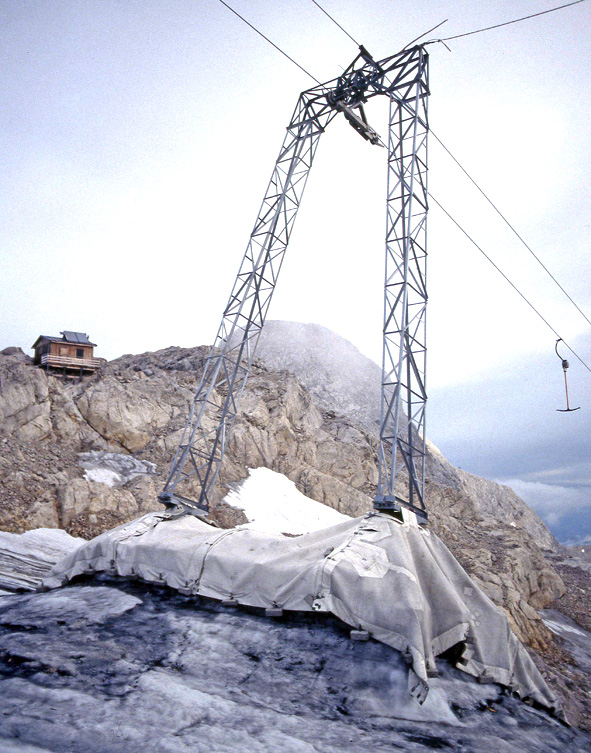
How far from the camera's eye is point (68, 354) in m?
27.8

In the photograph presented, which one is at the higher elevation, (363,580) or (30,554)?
(363,580)

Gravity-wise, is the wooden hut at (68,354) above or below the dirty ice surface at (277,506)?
above

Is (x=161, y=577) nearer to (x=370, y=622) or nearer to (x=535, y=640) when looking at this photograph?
(x=370, y=622)

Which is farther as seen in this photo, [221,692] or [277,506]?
[277,506]

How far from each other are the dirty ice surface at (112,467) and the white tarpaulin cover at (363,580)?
10923mm

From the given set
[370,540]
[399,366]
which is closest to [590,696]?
[399,366]

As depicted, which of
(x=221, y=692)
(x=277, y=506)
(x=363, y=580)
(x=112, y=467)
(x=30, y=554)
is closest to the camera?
(x=221, y=692)

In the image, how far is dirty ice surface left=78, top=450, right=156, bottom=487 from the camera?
1856 centimetres

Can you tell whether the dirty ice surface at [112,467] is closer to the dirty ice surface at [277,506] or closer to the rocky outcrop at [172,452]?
the rocky outcrop at [172,452]

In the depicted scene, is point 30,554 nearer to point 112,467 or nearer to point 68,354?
point 112,467

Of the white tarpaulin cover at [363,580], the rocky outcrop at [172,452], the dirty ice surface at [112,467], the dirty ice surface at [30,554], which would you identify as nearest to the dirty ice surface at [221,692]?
the white tarpaulin cover at [363,580]

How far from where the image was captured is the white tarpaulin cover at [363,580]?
5652 mm

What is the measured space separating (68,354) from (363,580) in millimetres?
25991

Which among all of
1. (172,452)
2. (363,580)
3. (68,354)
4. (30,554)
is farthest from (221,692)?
(68,354)
